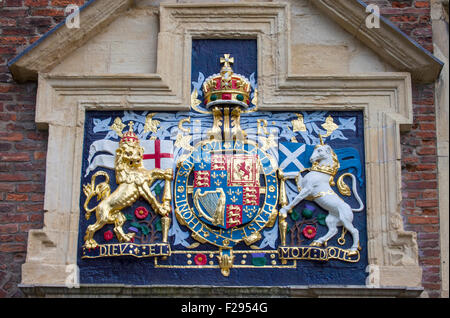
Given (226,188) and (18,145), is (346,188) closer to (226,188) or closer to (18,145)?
(226,188)

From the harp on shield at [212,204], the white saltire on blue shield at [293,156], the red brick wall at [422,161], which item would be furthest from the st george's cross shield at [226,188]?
the red brick wall at [422,161]

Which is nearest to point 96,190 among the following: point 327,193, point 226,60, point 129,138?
point 129,138

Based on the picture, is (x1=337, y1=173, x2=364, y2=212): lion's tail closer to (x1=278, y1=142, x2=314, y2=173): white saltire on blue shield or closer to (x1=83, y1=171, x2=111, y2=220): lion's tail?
(x1=278, y1=142, x2=314, y2=173): white saltire on blue shield

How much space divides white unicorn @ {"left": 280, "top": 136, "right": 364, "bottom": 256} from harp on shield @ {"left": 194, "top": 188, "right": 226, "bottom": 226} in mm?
489

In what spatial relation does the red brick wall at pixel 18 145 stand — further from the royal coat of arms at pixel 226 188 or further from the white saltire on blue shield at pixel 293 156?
the white saltire on blue shield at pixel 293 156

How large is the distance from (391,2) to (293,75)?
1.19 m

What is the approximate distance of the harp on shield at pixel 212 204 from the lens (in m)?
7.87

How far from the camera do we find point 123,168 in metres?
8.05

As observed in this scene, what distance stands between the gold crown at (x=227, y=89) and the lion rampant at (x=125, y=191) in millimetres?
708

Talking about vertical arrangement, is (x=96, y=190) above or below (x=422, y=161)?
below

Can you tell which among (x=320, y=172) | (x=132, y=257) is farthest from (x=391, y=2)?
(x=132, y=257)

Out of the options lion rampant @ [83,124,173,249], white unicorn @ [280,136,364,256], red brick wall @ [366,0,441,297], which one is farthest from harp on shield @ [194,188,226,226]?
red brick wall @ [366,0,441,297]

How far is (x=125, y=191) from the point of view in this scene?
26.1 feet
